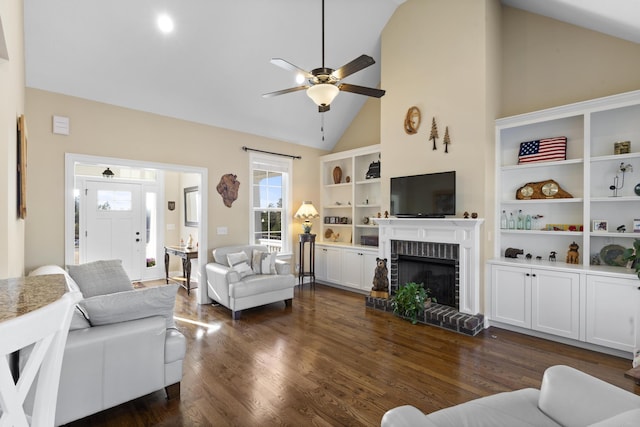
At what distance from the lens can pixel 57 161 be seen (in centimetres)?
364

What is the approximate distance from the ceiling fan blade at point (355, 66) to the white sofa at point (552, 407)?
2.27m

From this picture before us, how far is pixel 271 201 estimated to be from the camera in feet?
19.3

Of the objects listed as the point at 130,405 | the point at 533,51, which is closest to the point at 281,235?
the point at 130,405

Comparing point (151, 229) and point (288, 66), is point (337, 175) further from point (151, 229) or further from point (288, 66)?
point (151, 229)

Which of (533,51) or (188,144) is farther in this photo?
(188,144)

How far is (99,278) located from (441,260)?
13.7 ft

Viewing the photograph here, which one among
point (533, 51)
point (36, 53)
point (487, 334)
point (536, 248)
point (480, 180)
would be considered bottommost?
point (487, 334)

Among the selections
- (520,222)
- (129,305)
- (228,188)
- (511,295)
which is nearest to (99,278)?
(129,305)

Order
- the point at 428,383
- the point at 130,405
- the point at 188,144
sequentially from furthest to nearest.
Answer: the point at 188,144, the point at 428,383, the point at 130,405

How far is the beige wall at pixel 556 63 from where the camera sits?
11.4 ft

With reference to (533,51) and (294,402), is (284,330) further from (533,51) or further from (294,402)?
(533,51)

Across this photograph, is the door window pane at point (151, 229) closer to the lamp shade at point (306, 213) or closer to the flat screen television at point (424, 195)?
the lamp shade at point (306, 213)

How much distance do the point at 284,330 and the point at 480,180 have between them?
121 inches

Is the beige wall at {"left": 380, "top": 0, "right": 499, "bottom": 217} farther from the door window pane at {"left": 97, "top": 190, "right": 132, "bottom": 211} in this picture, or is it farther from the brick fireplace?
the door window pane at {"left": 97, "top": 190, "right": 132, "bottom": 211}
